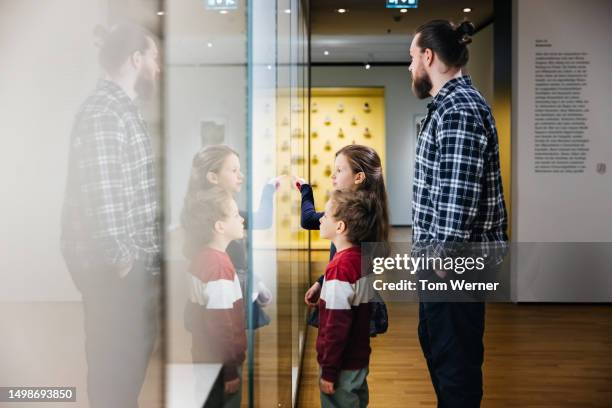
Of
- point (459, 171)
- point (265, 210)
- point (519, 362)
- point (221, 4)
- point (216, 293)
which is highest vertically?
point (221, 4)

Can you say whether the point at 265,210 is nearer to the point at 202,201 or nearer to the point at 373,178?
the point at 373,178

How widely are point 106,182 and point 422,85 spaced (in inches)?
66.0

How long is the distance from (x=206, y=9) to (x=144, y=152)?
0.31 meters

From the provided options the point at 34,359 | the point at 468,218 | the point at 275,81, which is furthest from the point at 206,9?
the point at 468,218

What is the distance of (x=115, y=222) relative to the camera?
76cm

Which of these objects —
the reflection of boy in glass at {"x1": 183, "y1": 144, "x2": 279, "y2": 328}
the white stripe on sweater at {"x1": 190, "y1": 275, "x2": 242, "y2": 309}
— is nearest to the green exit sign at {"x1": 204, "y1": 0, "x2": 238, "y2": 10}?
the reflection of boy in glass at {"x1": 183, "y1": 144, "x2": 279, "y2": 328}

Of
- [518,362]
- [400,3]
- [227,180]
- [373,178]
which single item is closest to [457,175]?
[373,178]

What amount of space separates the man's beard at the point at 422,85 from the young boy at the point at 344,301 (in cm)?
45

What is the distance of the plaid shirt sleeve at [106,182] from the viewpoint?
0.74 meters

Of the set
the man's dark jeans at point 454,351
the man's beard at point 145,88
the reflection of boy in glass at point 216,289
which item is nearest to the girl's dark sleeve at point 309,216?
the man's dark jeans at point 454,351

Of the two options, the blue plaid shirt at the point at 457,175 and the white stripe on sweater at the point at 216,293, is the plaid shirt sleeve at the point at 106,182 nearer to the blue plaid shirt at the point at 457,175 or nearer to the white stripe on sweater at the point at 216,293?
the white stripe on sweater at the point at 216,293

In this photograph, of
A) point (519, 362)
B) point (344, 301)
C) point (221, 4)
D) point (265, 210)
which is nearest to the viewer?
point (221, 4)

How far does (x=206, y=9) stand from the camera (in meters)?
0.99

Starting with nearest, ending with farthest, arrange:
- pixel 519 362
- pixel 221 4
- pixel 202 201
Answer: pixel 202 201 < pixel 221 4 < pixel 519 362
